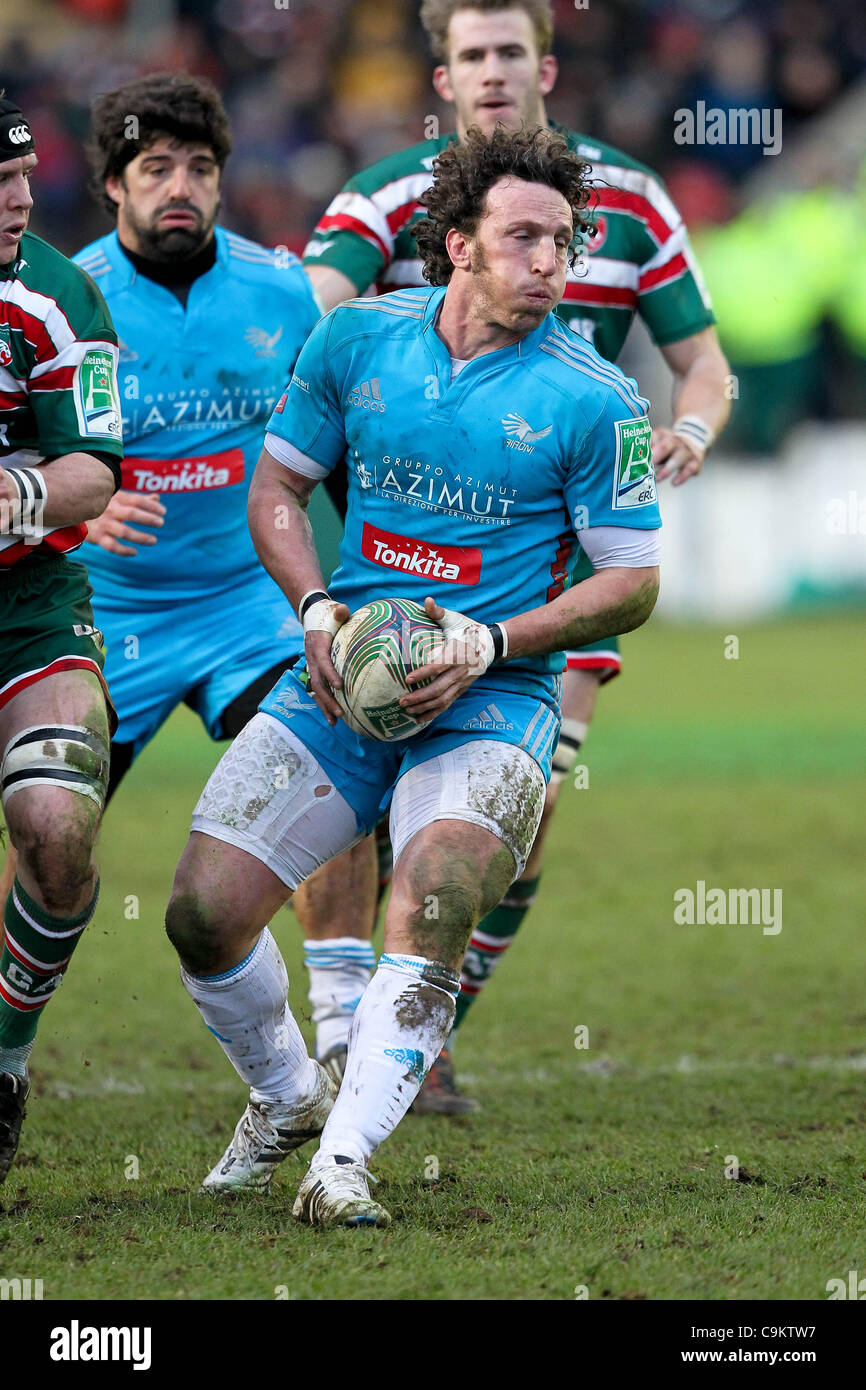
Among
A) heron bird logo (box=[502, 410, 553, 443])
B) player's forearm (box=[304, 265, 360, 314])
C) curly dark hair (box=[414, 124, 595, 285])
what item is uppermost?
player's forearm (box=[304, 265, 360, 314])

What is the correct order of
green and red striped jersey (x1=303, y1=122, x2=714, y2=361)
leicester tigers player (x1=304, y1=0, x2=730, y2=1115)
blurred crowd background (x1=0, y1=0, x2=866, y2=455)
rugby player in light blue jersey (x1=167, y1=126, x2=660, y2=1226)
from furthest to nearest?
blurred crowd background (x1=0, y1=0, x2=866, y2=455) → green and red striped jersey (x1=303, y1=122, x2=714, y2=361) → leicester tigers player (x1=304, y1=0, x2=730, y2=1115) → rugby player in light blue jersey (x1=167, y1=126, x2=660, y2=1226)

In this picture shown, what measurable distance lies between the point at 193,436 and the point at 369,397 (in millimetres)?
1490

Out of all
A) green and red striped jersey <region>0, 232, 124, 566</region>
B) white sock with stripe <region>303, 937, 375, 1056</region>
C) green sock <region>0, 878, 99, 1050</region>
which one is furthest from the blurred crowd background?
green sock <region>0, 878, 99, 1050</region>

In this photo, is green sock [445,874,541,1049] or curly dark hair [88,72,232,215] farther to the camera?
green sock [445,874,541,1049]

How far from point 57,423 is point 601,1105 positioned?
103 inches

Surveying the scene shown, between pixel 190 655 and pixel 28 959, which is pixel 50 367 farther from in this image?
pixel 190 655

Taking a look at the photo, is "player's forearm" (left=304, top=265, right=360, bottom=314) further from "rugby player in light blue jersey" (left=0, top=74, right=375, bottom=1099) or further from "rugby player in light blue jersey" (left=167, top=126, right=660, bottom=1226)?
"rugby player in light blue jersey" (left=167, top=126, right=660, bottom=1226)

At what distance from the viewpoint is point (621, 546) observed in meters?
4.36

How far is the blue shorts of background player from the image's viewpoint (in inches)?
226

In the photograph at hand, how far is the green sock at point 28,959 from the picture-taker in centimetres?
441

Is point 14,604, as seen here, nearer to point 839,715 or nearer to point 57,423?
point 57,423

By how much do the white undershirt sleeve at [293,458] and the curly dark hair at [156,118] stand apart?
1.55 meters

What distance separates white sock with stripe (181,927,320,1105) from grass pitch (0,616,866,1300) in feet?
0.86

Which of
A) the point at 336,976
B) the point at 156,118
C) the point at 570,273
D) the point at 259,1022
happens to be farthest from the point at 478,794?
the point at 156,118
